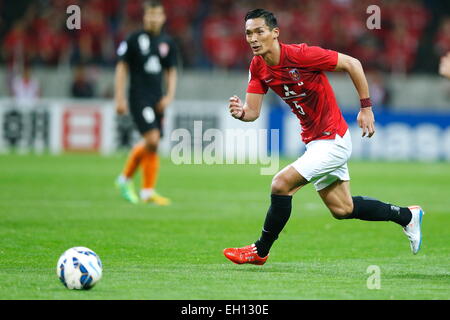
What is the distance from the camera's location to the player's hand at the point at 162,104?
1207 centimetres

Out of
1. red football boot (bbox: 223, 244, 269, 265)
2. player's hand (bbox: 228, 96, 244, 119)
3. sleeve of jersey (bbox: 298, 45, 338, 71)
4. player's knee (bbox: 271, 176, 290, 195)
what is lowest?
red football boot (bbox: 223, 244, 269, 265)

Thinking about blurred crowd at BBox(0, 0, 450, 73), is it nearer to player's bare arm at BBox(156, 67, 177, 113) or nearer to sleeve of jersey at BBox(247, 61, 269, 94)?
player's bare arm at BBox(156, 67, 177, 113)

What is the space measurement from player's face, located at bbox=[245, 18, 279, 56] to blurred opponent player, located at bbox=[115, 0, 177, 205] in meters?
5.04

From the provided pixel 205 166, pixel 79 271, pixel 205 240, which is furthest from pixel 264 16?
pixel 205 166

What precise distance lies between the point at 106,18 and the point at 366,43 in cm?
694

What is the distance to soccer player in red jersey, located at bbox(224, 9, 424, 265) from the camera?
Result: 23.3ft

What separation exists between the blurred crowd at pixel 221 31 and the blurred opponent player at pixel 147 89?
11064 millimetres

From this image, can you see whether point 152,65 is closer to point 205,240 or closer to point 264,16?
point 205,240

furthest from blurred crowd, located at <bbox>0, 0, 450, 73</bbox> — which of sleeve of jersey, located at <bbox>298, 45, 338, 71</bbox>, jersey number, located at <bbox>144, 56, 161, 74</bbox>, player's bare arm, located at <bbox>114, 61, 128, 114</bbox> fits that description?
sleeve of jersey, located at <bbox>298, 45, 338, 71</bbox>

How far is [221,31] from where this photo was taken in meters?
23.9

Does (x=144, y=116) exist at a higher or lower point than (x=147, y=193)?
higher

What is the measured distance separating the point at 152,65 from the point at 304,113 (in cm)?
539

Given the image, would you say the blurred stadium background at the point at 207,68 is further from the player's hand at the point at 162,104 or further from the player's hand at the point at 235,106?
the player's hand at the point at 235,106
